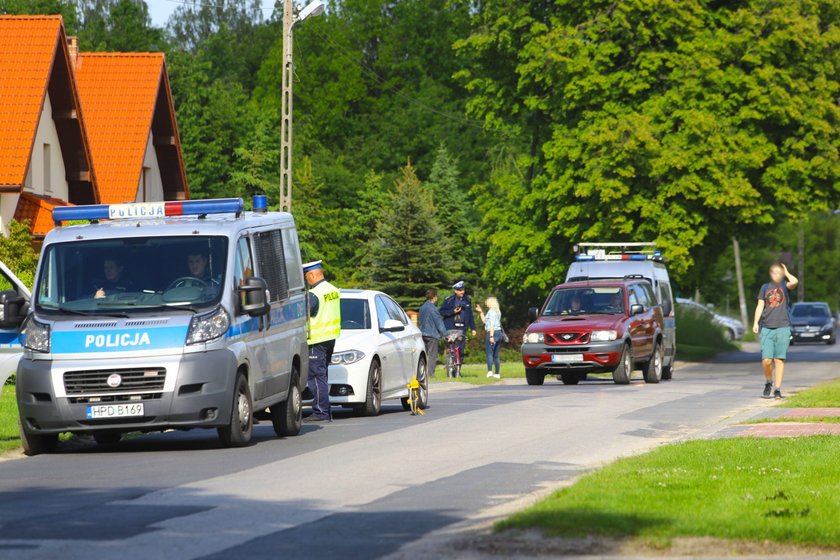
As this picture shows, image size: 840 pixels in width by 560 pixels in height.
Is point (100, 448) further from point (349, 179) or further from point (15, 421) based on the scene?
point (349, 179)

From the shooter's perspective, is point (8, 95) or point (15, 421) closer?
point (15, 421)

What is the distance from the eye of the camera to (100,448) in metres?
16.4

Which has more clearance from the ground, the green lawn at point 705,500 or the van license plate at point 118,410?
the van license plate at point 118,410

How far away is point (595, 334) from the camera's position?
30.1 m

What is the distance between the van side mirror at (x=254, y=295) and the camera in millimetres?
15672

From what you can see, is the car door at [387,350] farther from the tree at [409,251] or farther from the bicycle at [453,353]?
the tree at [409,251]

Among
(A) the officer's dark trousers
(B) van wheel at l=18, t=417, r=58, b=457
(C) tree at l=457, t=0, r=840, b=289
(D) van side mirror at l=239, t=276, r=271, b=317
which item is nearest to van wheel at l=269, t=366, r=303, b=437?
(A) the officer's dark trousers

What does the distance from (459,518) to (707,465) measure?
11.2 ft

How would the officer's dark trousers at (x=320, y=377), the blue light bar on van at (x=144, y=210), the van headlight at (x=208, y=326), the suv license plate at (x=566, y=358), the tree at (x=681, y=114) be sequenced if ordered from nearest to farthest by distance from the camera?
the van headlight at (x=208, y=326) < the blue light bar on van at (x=144, y=210) < the officer's dark trousers at (x=320, y=377) < the suv license plate at (x=566, y=358) < the tree at (x=681, y=114)

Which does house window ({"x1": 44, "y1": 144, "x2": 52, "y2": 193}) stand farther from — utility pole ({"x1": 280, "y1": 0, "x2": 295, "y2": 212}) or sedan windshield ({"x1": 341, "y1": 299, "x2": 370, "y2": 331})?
sedan windshield ({"x1": 341, "y1": 299, "x2": 370, "y2": 331})

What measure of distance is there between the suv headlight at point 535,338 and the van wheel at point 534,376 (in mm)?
702

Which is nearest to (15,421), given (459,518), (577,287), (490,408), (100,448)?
(100,448)

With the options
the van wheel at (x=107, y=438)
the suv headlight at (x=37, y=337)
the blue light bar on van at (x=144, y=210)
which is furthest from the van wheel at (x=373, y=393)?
the suv headlight at (x=37, y=337)

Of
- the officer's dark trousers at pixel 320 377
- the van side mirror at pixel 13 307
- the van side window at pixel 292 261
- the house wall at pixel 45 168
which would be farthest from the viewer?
the house wall at pixel 45 168
